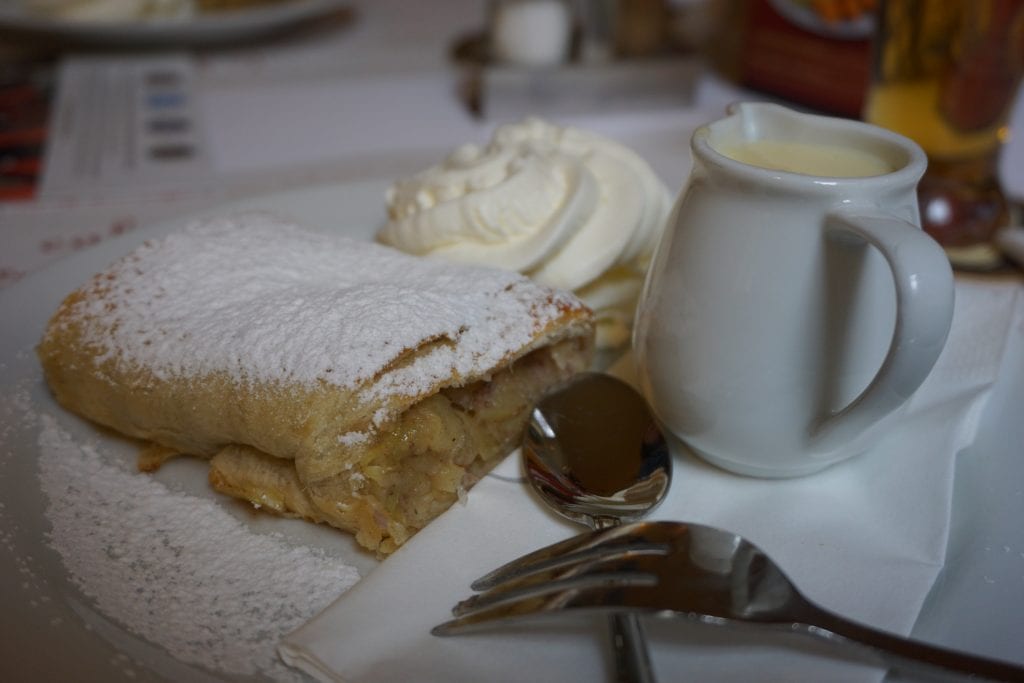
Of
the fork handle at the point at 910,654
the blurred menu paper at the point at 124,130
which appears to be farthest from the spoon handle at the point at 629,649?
the blurred menu paper at the point at 124,130

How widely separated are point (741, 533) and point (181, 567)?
1.89ft

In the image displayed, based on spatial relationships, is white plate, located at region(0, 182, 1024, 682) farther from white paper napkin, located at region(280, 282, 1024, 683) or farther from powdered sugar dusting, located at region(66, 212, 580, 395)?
powdered sugar dusting, located at region(66, 212, 580, 395)

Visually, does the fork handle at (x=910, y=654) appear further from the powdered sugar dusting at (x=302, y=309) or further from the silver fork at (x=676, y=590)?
the powdered sugar dusting at (x=302, y=309)

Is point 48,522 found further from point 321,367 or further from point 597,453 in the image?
point 597,453

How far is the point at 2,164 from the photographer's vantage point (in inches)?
78.4

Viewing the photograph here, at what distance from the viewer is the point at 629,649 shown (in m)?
0.68

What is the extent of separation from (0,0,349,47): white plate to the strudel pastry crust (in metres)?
1.80

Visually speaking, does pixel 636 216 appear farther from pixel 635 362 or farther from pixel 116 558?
pixel 116 558

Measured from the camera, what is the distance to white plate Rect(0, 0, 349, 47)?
257 centimetres

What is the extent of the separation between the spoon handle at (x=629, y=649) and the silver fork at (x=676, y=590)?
0.08ft

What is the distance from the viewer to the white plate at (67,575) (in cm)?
71

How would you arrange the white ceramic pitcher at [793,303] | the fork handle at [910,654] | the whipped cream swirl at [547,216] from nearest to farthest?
the fork handle at [910,654]
the white ceramic pitcher at [793,303]
the whipped cream swirl at [547,216]

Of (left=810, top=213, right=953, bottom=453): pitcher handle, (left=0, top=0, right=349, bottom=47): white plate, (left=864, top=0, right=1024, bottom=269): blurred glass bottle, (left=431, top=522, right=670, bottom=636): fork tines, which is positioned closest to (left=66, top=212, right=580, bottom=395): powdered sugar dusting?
(left=431, top=522, right=670, bottom=636): fork tines

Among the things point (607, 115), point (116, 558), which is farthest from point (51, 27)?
point (116, 558)
